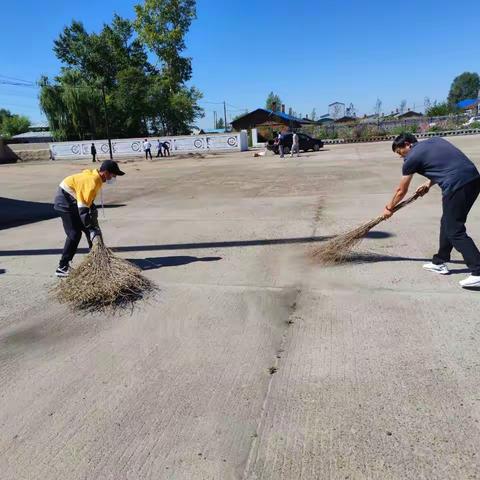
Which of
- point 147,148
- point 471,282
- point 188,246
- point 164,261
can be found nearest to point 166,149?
point 147,148

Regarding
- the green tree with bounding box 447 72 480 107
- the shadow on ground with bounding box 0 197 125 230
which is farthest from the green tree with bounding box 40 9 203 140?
the green tree with bounding box 447 72 480 107

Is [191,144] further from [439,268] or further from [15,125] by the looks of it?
[15,125]

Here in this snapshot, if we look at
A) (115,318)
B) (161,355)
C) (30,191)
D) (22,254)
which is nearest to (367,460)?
(161,355)

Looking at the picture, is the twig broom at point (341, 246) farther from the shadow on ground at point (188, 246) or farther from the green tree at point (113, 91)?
the green tree at point (113, 91)

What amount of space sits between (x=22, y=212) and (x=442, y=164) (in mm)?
10635

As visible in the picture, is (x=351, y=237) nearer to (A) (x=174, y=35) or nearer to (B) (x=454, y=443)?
(B) (x=454, y=443)

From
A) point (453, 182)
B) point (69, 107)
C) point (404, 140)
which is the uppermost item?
point (69, 107)

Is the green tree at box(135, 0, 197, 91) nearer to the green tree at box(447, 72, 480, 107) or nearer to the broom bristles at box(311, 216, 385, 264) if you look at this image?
the broom bristles at box(311, 216, 385, 264)

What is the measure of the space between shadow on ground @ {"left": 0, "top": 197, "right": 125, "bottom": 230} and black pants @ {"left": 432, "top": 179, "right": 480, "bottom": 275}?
8754mm

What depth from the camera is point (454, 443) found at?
254 centimetres

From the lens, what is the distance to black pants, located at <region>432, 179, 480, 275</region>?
4.71m

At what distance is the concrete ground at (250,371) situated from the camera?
2520 mm

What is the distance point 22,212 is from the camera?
11.9 metres

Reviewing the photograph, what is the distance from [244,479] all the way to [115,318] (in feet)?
8.25
